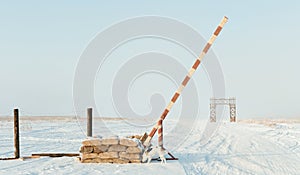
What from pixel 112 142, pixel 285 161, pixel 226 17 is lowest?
pixel 285 161

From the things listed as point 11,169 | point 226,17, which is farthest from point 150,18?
point 11,169

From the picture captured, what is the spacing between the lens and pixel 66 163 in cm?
1243

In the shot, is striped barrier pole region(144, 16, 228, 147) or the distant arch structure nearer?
striped barrier pole region(144, 16, 228, 147)

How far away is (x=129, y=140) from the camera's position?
494 inches

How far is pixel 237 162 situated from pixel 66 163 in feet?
20.9

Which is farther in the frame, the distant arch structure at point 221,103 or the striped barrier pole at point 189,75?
the distant arch structure at point 221,103

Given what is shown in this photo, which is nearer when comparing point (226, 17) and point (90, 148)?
point (90, 148)

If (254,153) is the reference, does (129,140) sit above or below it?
above

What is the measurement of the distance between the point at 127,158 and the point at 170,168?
176 cm

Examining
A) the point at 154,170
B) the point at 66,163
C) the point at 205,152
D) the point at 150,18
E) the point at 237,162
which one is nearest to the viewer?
the point at 154,170

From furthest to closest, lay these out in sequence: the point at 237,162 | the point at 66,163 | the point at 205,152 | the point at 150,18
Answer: the point at 150,18, the point at 205,152, the point at 237,162, the point at 66,163

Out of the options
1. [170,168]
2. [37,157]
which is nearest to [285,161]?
[170,168]

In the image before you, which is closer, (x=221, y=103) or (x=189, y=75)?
(x=189, y=75)

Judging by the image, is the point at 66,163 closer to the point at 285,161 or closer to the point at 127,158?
the point at 127,158
